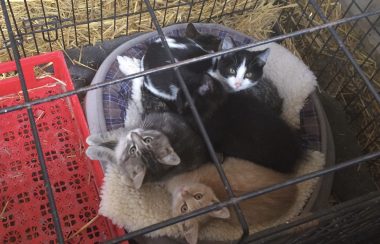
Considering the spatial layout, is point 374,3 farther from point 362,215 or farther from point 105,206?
point 105,206

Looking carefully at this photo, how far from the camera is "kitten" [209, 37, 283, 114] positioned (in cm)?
197

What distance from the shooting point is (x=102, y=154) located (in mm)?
1624

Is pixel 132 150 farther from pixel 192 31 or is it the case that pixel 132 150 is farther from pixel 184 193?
pixel 192 31

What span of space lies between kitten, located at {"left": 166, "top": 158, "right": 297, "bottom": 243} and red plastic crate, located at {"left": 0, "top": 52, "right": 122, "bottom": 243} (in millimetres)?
327

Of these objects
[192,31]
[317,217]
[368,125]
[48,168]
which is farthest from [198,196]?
[368,125]

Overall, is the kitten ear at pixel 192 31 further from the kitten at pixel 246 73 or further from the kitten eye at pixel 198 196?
the kitten eye at pixel 198 196

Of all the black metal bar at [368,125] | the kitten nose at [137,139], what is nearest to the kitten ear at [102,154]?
the kitten nose at [137,139]

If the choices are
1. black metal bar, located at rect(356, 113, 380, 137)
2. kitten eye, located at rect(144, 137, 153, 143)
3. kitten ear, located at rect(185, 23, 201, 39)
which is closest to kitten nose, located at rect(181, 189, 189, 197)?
kitten eye, located at rect(144, 137, 153, 143)

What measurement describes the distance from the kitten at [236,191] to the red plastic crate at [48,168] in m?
0.33

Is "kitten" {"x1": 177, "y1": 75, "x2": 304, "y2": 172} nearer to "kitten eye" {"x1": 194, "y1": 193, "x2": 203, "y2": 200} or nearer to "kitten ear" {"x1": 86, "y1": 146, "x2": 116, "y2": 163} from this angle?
"kitten eye" {"x1": 194, "y1": 193, "x2": 203, "y2": 200}

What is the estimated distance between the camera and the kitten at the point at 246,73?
1.97 metres

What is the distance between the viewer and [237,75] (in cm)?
198

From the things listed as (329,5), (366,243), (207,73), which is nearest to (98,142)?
(207,73)

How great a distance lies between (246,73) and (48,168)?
39.1 inches
